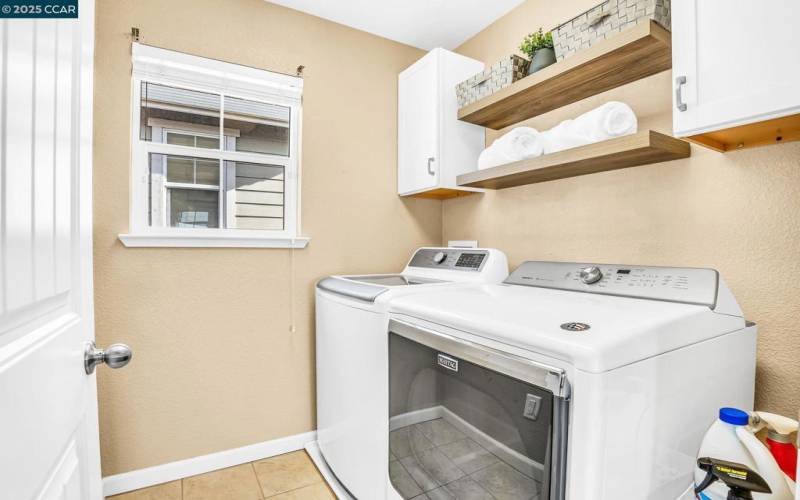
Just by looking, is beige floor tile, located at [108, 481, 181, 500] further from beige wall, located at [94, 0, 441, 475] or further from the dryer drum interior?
the dryer drum interior

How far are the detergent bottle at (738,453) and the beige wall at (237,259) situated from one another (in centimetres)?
181

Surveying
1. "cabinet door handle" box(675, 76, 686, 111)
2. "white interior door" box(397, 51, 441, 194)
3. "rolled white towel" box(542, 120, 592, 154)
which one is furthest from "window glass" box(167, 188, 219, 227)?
"cabinet door handle" box(675, 76, 686, 111)

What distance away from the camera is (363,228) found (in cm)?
246

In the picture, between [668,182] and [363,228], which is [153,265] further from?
[668,182]

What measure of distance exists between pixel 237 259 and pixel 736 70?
2.12 meters

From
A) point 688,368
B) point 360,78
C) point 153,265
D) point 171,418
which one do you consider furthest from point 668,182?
point 171,418

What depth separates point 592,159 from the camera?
1505 millimetres

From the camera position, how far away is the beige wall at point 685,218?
4.00ft

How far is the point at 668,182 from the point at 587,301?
0.63m

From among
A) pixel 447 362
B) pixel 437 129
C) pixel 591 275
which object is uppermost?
pixel 437 129

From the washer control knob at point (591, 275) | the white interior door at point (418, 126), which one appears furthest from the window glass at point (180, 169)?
the washer control knob at point (591, 275)

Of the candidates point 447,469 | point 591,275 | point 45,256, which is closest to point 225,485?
point 447,469

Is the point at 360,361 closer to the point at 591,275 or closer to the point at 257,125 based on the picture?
the point at 591,275

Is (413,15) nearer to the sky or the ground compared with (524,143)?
nearer to the sky
